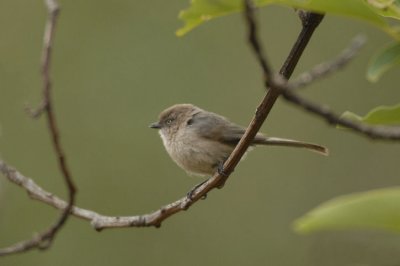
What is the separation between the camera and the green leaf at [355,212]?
3.70 feet

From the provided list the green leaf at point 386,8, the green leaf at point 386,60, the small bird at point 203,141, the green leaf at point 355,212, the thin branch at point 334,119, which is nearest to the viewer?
the green leaf at point 355,212

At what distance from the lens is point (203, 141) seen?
530cm

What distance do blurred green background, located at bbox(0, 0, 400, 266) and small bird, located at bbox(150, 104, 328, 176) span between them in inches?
108

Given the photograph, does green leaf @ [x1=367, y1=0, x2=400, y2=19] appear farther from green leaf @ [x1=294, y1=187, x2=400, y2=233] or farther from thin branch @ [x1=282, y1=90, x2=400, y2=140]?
green leaf @ [x1=294, y1=187, x2=400, y2=233]

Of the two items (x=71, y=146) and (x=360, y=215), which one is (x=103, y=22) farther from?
(x=360, y=215)

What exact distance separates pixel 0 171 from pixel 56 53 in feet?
22.2

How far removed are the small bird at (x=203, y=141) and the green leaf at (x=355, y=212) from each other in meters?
3.44

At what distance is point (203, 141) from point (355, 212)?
4146 mm

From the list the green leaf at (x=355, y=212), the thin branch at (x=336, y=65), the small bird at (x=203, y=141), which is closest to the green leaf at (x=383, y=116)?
the thin branch at (x=336, y=65)

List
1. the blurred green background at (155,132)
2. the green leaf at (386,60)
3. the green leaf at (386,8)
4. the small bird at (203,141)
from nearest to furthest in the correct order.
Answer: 1. the green leaf at (386,8)
2. the green leaf at (386,60)
3. the small bird at (203,141)
4. the blurred green background at (155,132)

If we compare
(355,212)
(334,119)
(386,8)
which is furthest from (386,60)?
(355,212)

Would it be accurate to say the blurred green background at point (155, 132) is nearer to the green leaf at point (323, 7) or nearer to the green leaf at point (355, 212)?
the green leaf at point (323, 7)

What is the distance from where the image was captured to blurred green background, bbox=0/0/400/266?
27.9 ft

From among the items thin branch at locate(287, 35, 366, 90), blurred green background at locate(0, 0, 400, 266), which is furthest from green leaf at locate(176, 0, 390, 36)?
blurred green background at locate(0, 0, 400, 266)
